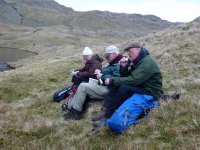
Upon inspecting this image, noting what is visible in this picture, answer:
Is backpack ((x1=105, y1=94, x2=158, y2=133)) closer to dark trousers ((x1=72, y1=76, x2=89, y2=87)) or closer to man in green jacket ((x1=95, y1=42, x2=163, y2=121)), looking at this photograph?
man in green jacket ((x1=95, y1=42, x2=163, y2=121))

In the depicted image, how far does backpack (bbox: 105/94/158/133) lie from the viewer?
8477 millimetres

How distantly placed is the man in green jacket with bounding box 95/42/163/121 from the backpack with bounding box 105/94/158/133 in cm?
28

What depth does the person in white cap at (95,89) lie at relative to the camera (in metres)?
11.2

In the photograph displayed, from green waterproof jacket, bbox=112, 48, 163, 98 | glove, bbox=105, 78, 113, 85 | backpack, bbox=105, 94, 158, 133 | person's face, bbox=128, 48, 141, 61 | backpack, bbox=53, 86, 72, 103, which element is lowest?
backpack, bbox=53, 86, 72, 103

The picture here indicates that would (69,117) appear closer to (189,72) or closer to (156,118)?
(156,118)

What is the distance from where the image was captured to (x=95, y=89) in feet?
37.8

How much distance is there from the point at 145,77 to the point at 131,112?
1.11m

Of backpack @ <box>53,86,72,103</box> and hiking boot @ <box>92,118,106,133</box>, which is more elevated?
hiking boot @ <box>92,118,106,133</box>

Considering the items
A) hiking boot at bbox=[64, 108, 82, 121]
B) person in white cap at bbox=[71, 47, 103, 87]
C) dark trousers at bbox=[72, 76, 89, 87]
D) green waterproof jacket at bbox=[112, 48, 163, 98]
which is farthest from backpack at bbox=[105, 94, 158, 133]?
dark trousers at bbox=[72, 76, 89, 87]

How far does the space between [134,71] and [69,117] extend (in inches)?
121

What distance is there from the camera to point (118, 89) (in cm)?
977

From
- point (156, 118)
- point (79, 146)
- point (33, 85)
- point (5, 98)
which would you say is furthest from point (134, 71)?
point (33, 85)

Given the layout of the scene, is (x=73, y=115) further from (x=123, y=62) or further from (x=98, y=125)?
(x=123, y=62)

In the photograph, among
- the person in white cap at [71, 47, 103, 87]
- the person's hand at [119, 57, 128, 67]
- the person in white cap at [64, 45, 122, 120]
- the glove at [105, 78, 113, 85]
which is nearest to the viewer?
the glove at [105, 78, 113, 85]
